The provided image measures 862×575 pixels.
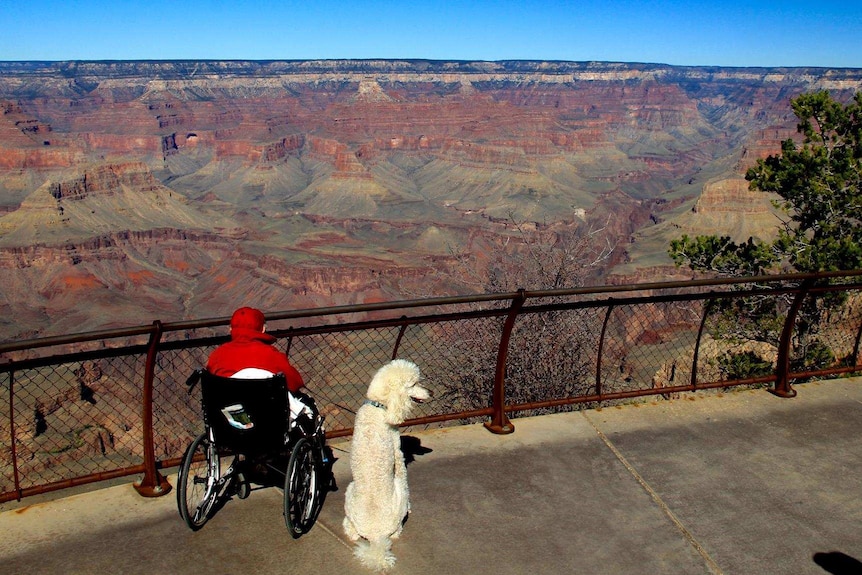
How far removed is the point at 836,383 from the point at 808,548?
322cm

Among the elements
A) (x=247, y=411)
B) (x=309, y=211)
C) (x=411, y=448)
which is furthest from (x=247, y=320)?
(x=309, y=211)

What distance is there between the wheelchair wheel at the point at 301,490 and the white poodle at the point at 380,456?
354 mm

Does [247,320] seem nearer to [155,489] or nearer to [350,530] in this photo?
[350,530]

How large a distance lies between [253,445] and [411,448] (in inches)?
66.5

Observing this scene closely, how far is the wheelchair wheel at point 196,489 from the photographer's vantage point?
4168 millimetres

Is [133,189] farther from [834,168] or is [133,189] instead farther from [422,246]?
[834,168]

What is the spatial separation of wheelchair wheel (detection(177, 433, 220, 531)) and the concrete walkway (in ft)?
0.35

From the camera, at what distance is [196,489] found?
184 inches

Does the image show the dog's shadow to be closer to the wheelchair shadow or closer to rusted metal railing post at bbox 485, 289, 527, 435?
rusted metal railing post at bbox 485, 289, 527, 435

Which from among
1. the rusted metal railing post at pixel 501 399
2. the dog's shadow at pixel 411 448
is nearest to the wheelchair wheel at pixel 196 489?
the dog's shadow at pixel 411 448

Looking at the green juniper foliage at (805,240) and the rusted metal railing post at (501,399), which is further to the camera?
the green juniper foliage at (805,240)

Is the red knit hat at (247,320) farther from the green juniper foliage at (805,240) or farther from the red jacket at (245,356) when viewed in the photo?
the green juniper foliage at (805,240)

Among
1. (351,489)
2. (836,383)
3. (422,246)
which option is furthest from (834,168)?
(422,246)

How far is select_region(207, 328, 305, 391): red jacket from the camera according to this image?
4.23 metres
